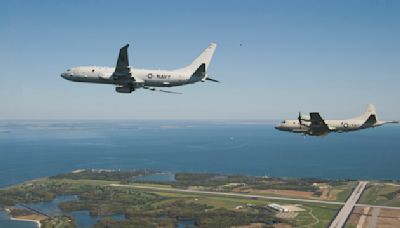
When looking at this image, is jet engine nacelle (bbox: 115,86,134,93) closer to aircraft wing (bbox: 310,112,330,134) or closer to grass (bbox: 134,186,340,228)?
aircraft wing (bbox: 310,112,330,134)

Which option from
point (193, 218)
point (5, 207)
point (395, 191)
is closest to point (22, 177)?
point (5, 207)

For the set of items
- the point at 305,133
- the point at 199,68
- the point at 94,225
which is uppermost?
the point at 199,68

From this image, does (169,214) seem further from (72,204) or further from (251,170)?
(251,170)

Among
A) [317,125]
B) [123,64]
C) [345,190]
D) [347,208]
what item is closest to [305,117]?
[317,125]

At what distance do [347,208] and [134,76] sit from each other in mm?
79182

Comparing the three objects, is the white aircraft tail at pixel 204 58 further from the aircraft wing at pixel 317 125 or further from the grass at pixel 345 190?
the grass at pixel 345 190

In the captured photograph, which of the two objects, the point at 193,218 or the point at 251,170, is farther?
the point at 251,170

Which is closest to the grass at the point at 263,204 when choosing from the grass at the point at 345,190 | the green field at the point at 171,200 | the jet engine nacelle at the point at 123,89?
the green field at the point at 171,200

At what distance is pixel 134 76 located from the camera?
128 ft

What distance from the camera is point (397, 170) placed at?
179 metres

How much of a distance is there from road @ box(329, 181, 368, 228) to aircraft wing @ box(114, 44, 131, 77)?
64736mm

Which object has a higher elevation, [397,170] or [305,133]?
[305,133]

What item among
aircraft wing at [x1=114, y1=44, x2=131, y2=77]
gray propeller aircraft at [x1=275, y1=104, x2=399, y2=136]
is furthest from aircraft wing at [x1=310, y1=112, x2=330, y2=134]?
aircraft wing at [x1=114, y1=44, x2=131, y2=77]

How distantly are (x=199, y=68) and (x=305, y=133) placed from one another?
15989 mm
